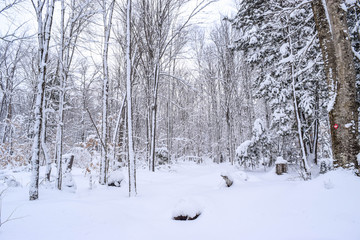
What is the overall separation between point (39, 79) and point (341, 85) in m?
6.02

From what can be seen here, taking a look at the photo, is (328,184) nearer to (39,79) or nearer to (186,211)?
(186,211)

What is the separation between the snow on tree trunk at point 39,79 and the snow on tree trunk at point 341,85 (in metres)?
5.81

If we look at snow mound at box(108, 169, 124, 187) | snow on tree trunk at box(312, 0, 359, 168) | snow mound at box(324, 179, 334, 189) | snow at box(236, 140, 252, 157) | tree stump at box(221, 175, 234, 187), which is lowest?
snow mound at box(108, 169, 124, 187)

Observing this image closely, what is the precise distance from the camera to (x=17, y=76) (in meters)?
15.8

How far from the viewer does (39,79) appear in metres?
3.71

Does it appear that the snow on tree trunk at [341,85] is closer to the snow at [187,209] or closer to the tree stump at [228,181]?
the tree stump at [228,181]

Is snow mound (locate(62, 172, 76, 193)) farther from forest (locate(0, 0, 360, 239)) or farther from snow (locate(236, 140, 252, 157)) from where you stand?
snow (locate(236, 140, 252, 157))

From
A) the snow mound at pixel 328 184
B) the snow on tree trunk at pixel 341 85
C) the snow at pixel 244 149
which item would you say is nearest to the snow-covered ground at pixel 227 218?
the snow mound at pixel 328 184

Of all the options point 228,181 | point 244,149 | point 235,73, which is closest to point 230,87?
point 235,73

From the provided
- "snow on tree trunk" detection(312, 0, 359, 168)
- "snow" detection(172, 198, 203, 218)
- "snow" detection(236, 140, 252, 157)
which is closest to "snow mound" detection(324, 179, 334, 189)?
"snow on tree trunk" detection(312, 0, 359, 168)

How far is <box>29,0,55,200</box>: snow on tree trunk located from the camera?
3527 millimetres

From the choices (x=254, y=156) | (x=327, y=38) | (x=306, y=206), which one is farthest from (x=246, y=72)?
(x=306, y=206)

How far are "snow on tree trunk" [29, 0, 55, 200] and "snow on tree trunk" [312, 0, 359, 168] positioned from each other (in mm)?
5809

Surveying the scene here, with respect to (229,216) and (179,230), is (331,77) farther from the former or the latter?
(179,230)
